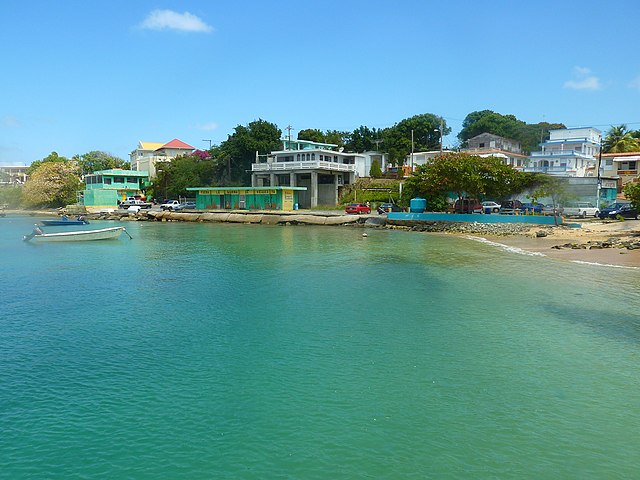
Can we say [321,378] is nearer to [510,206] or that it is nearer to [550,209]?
[550,209]

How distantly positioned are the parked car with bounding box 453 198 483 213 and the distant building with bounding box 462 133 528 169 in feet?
71.1

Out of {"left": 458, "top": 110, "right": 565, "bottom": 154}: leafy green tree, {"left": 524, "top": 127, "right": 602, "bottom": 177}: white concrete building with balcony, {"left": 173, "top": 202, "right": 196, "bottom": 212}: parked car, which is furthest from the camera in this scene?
{"left": 458, "top": 110, "right": 565, "bottom": 154}: leafy green tree

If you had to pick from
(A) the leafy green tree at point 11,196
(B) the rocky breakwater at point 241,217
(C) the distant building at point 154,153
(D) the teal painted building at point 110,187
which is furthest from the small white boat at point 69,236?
(A) the leafy green tree at point 11,196

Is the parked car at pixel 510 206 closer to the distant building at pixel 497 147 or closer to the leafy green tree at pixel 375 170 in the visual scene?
the distant building at pixel 497 147

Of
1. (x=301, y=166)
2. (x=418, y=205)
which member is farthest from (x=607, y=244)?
(x=301, y=166)

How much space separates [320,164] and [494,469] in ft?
206

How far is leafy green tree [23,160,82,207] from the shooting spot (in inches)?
3580

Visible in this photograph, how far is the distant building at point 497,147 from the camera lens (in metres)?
74.7

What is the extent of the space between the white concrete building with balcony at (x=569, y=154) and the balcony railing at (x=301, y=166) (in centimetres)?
2479

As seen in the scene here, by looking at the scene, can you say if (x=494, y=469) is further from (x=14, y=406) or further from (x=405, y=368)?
(x=14, y=406)

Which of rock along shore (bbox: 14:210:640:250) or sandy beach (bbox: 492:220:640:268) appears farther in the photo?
rock along shore (bbox: 14:210:640:250)

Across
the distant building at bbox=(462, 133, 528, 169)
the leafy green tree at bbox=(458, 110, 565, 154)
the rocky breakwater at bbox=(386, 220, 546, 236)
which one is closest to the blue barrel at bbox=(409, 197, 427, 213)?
the rocky breakwater at bbox=(386, 220, 546, 236)

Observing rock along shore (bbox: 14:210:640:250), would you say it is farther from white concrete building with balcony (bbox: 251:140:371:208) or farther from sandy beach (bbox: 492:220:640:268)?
white concrete building with balcony (bbox: 251:140:371:208)

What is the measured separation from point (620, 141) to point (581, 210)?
106 ft
